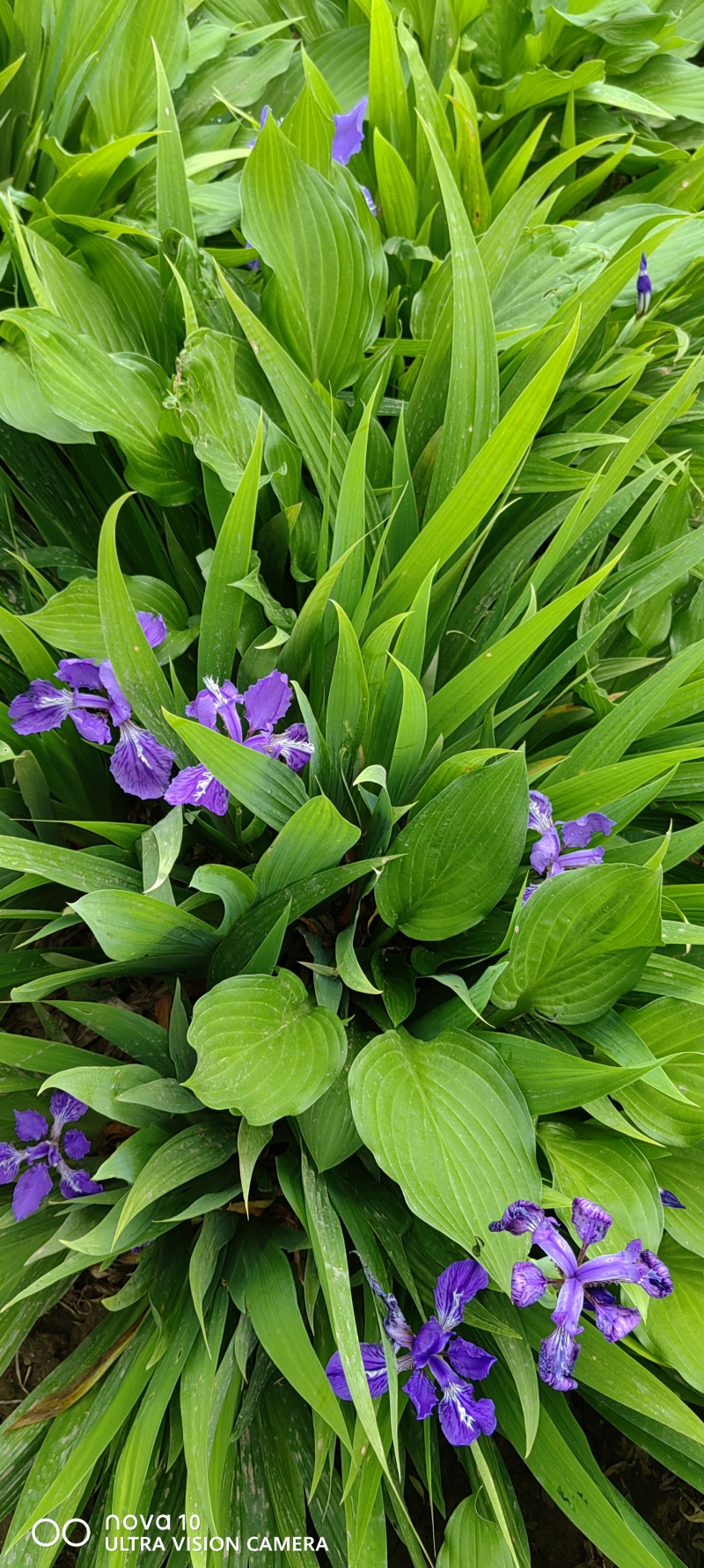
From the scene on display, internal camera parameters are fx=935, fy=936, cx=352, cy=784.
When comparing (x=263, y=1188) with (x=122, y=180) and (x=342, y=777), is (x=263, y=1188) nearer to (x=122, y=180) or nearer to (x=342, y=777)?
(x=342, y=777)

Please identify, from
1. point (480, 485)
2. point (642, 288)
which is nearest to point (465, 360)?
point (480, 485)

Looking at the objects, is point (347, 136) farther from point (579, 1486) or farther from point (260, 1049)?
point (579, 1486)

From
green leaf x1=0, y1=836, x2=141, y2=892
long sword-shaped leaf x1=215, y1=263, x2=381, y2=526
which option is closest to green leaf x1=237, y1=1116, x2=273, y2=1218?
green leaf x1=0, y1=836, x2=141, y2=892

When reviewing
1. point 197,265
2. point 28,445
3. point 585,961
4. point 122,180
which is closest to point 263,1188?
point 585,961

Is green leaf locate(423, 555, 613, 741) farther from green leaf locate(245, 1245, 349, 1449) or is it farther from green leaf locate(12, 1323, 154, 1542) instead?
green leaf locate(12, 1323, 154, 1542)

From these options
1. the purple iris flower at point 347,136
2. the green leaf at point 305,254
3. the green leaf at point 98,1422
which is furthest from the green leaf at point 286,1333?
the purple iris flower at point 347,136

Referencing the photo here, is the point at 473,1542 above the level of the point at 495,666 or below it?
below
